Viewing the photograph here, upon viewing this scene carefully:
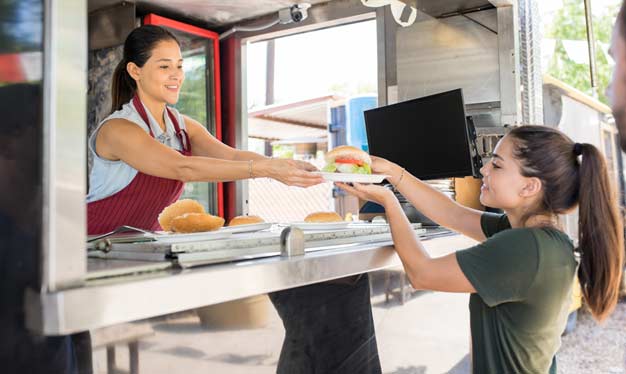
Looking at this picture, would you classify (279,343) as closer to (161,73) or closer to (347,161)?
(347,161)

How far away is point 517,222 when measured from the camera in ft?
6.29

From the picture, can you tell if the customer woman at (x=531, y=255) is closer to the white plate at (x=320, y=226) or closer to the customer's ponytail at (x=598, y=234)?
the customer's ponytail at (x=598, y=234)

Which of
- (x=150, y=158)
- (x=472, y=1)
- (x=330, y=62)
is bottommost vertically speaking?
(x=150, y=158)

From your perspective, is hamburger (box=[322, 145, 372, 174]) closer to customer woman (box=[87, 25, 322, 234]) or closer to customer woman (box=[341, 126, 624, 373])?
customer woman (box=[341, 126, 624, 373])

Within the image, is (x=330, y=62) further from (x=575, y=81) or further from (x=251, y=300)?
(x=251, y=300)

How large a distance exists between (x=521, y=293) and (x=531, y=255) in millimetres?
115

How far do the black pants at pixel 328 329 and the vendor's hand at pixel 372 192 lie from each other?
0.87ft

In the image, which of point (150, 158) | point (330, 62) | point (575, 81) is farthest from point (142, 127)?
point (330, 62)

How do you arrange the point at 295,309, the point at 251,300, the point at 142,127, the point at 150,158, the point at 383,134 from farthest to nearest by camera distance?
the point at 383,134 < the point at 142,127 < the point at 150,158 < the point at 295,309 < the point at 251,300

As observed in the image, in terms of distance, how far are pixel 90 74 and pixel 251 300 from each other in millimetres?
3705

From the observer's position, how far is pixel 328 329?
161 cm

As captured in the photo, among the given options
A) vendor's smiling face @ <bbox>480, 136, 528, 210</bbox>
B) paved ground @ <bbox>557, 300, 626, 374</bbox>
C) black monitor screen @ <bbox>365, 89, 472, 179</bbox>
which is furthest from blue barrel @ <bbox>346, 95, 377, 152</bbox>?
vendor's smiling face @ <bbox>480, 136, 528, 210</bbox>

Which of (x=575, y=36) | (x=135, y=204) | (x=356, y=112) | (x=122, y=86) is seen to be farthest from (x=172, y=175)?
(x=575, y=36)

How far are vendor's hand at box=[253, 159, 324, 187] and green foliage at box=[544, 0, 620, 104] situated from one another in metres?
12.6
